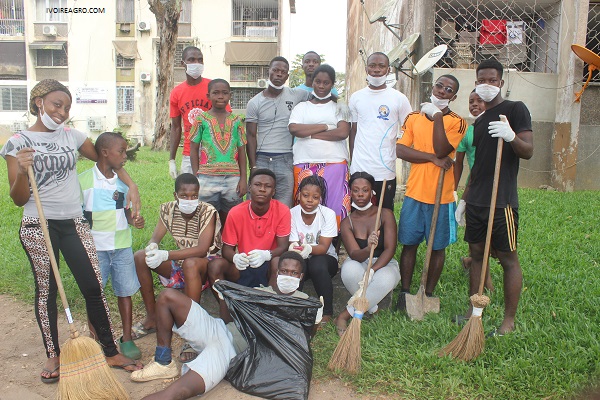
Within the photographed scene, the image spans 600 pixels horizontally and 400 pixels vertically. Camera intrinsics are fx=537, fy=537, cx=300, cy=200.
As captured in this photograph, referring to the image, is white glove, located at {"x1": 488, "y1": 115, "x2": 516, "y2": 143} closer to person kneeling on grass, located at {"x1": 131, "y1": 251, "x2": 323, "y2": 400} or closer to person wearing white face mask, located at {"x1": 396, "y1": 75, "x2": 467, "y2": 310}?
person wearing white face mask, located at {"x1": 396, "y1": 75, "x2": 467, "y2": 310}

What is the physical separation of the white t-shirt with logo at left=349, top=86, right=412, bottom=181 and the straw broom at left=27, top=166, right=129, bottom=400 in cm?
245

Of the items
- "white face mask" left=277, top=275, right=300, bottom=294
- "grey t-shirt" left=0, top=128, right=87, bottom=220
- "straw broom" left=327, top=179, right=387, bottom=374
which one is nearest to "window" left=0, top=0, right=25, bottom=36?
"grey t-shirt" left=0, top=128, right=87, bottom=220

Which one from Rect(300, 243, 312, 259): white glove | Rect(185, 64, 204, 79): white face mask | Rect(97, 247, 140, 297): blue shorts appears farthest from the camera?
Rect(185, 64, 204, 79): white face mask

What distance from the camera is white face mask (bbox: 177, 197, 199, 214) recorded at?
386cm

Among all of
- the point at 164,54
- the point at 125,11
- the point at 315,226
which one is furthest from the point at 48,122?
the point at 125,11

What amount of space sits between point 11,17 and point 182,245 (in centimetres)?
2724

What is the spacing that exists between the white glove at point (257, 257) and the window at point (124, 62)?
2358cm

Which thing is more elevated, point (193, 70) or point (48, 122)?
point (193, 70)

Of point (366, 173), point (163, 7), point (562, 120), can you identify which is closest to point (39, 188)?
point (366, 173)

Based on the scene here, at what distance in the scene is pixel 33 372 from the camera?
140 inches

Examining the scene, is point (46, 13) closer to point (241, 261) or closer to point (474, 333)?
point (241, 261)

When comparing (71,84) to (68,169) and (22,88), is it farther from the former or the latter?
(68,169)

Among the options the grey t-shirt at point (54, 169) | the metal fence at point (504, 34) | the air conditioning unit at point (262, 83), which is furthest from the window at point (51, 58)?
the grey t-shirt at point (54, 169)

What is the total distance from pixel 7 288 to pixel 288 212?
9.69ft
